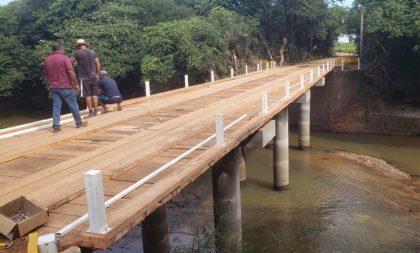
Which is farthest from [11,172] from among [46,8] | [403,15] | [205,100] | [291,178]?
[46,8]

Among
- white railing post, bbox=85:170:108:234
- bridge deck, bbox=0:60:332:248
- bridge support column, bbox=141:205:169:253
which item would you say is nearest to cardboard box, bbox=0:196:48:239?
bridge deck, bbox=0:60:332:248

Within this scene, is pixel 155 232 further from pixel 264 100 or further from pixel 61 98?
pixel 264 100

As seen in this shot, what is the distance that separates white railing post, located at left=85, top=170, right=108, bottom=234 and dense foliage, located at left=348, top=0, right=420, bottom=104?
23159 millimetres

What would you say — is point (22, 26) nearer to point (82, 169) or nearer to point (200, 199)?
point (200, 199)

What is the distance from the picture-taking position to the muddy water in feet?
35.4

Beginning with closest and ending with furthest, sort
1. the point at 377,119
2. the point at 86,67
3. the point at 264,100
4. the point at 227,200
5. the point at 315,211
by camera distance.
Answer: the point at 227,200 → the point at 86,67 → the point at 264,100 → the point at 315,211 → the point at 377,119

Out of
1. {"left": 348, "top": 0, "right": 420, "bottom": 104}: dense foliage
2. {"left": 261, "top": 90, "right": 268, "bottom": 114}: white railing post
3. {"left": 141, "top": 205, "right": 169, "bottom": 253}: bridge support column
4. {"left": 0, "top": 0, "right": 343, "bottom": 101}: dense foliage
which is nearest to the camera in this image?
{"left": 141, "top": 205, "right": 169, "bottom": 253}: bridge support column

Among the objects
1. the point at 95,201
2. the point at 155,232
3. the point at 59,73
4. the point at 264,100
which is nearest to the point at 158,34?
the point at 264,100

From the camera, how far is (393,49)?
27.0 meters

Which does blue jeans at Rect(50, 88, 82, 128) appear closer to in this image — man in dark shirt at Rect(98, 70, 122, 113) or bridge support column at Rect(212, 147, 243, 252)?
man in dark shirt at Rect(98, 70, 122, 113)

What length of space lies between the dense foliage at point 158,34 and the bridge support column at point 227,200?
667 inches

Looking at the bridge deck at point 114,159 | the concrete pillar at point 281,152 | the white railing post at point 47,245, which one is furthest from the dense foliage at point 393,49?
the white railing post at point 47,245

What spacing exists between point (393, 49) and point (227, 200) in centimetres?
2281

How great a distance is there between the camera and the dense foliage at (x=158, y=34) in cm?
2609
